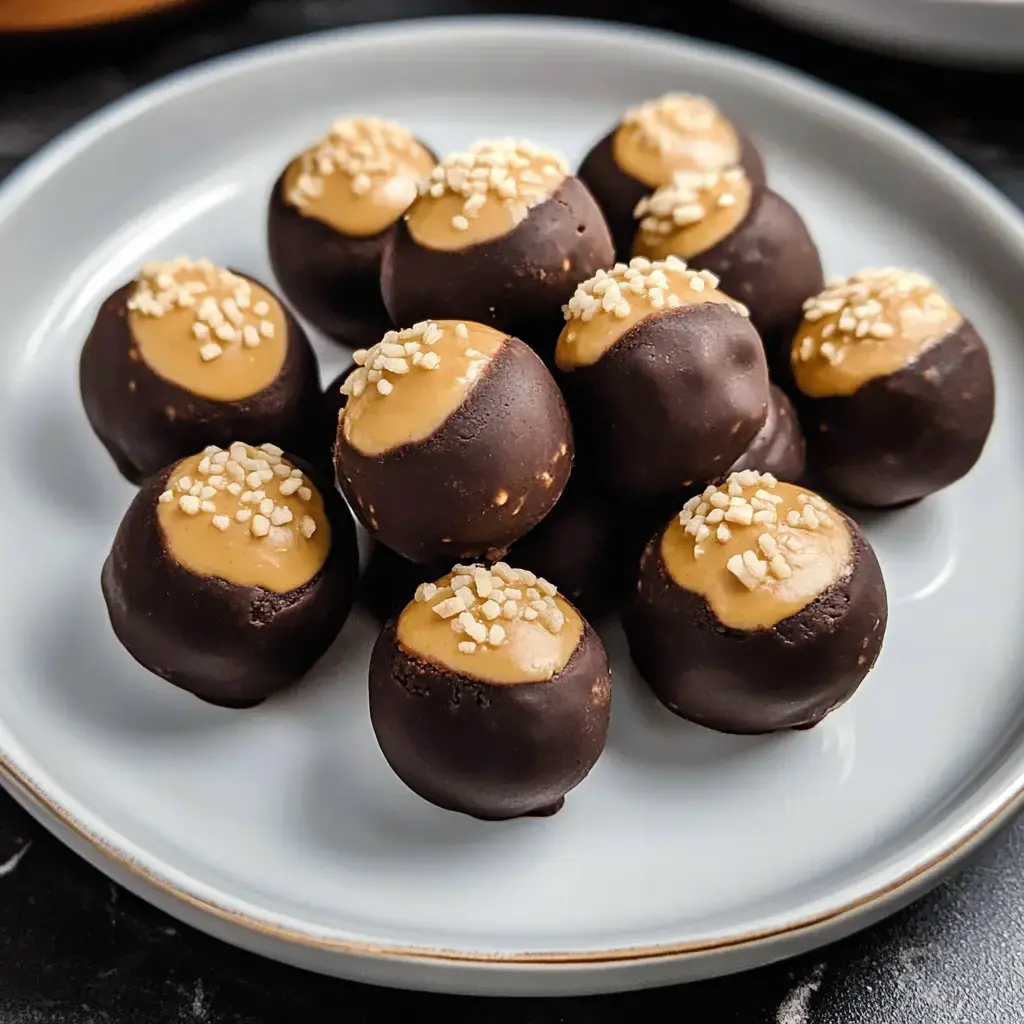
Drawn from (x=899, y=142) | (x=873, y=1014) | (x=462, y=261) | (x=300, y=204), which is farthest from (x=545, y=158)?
(x=873, y=1014)

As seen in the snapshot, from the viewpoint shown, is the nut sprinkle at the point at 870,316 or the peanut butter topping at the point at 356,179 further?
the peanut butter topping at the point at 356,179

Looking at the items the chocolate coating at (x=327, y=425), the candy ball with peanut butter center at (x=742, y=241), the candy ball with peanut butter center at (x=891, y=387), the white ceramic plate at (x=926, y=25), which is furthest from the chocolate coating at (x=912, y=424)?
the white ceramic plate at (x=926, y=25)

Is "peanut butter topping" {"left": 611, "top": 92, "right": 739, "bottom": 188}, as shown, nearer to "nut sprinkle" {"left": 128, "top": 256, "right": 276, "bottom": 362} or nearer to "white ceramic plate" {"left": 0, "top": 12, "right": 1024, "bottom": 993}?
"white ceramic plate" {"left": 0, "top": 12, "right": 1024, "bottom": 993}

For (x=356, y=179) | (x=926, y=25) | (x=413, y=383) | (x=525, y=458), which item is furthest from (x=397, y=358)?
(x=926, y=25)

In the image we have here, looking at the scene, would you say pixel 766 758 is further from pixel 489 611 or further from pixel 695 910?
pixel 489 611

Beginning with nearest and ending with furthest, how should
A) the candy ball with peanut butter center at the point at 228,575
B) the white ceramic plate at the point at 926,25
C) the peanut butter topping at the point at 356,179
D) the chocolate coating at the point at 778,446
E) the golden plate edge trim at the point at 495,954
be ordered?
the golden plate edge trim at the point at 495,954
the candy ball with peanut butter center at the point at 228,575
the chocolate coating at the point at 778,446
the peanut butter topping at the point at 356,179
the white ceramic plate at the point at 926,25

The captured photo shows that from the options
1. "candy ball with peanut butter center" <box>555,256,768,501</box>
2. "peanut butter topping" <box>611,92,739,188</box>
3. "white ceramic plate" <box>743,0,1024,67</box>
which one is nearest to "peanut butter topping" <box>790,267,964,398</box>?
"candy ball with peanut butter center" <box>555,256,768,501</box>

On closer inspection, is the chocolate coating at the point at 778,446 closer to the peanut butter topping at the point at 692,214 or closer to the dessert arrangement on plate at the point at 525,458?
the dessert arrangement on plate at the point at 525,458
